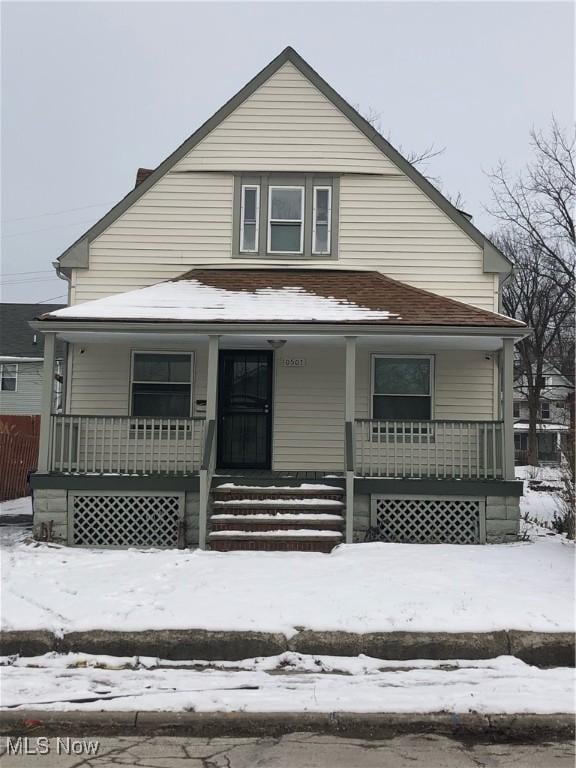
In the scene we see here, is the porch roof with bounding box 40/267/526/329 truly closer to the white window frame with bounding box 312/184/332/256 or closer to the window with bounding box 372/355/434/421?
the white window frame with bounding box 312/184/332/256

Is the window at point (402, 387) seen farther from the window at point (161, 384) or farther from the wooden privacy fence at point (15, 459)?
the wooden privacy fence at point (15, 459)

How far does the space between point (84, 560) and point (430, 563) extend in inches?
172

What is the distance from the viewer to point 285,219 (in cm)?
1297

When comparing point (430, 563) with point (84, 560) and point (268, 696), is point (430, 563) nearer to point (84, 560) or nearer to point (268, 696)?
point (268, 696)

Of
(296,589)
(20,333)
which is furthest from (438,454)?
(20,333)

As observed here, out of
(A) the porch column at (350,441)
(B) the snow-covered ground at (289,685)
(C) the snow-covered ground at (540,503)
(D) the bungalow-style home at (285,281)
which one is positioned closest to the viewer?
(B) the snow-covered ground at (289,685)

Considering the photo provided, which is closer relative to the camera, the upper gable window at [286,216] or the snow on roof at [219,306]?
the snow on roof at [219,306]

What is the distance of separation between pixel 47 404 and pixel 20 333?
25.7 meters

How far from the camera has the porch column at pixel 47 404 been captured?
10.5m

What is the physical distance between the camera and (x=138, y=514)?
34.7 feet

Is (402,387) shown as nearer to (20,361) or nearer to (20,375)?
(20,361)

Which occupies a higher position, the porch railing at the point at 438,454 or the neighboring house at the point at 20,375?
the neighboring house at the point at 20,375

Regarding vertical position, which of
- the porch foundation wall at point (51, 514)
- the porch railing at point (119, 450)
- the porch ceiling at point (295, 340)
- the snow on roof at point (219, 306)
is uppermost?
the snow on roof at point (219, 306)

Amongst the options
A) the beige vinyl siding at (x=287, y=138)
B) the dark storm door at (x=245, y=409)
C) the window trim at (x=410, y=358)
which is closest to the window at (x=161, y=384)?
the dark storm door at (x=245, y=409)
